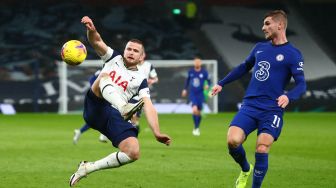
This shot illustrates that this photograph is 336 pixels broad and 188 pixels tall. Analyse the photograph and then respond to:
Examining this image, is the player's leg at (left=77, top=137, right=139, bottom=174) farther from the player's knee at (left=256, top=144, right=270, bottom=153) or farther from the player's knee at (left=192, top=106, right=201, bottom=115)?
the player's knee at (left=192, top=106, right=201, bottom=115)

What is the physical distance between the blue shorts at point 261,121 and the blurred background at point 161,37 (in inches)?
1042

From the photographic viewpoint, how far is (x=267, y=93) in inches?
362

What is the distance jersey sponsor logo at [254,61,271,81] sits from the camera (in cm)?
924

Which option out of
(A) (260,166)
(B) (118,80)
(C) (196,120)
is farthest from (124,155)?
(C) (196,120)

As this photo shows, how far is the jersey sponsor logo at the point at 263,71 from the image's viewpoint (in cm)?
924

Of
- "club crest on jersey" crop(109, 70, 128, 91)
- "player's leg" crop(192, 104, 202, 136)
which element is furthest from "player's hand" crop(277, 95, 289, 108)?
"player's leg" crop(192, 104, 202, 136)

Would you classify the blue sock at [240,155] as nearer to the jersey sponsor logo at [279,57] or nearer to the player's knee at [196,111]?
the jersey sponsor logo at [279,57]

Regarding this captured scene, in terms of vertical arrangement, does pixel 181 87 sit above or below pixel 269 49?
below

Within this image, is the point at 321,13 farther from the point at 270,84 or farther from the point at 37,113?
the point at 270,84

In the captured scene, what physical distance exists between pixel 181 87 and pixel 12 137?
55.8 ft

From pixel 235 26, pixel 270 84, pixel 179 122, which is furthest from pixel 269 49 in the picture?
pixel 235 26

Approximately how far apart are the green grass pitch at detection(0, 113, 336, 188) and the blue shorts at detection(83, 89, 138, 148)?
1279mm

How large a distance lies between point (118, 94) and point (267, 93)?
191 cm

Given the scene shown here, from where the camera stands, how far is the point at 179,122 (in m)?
28.3
